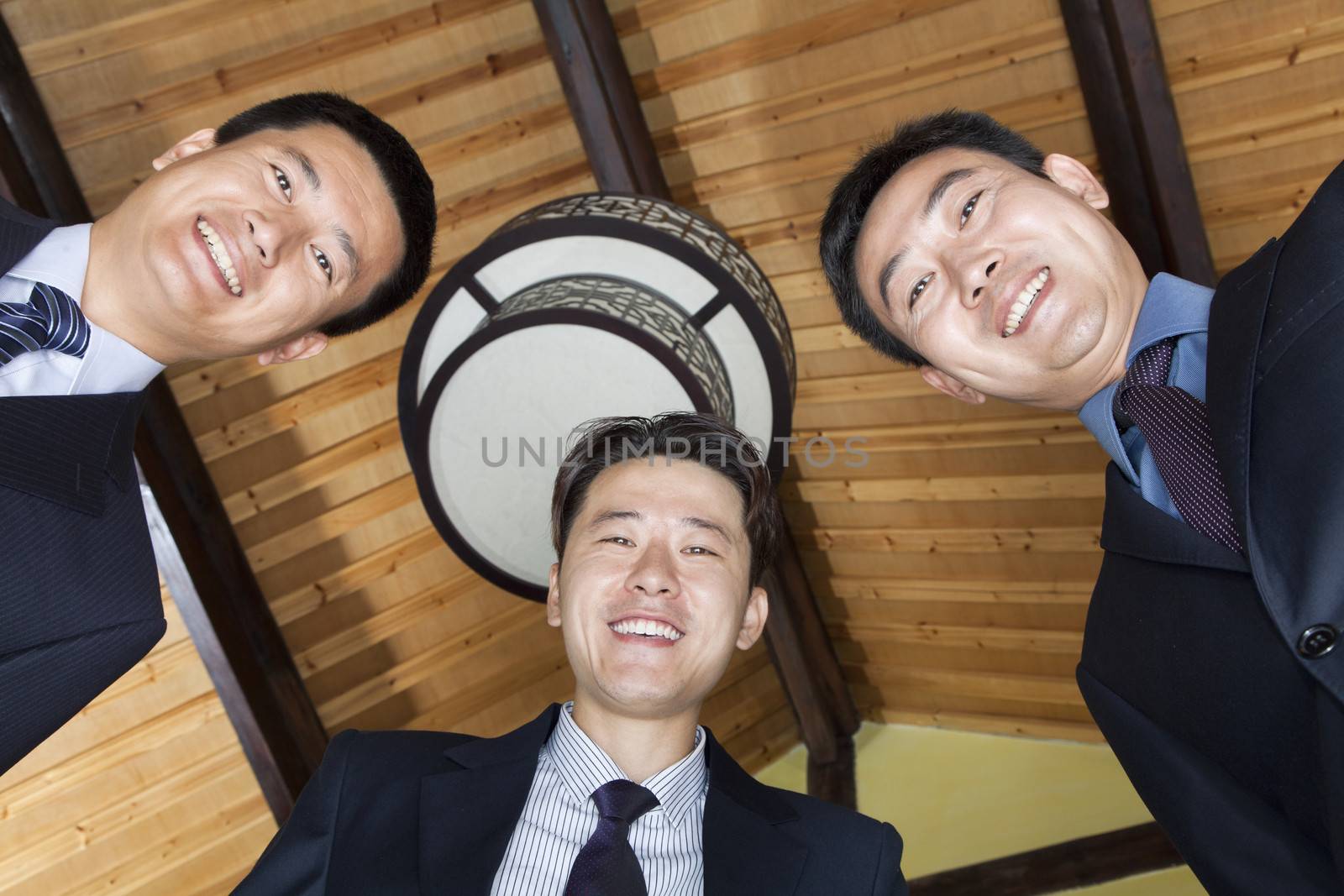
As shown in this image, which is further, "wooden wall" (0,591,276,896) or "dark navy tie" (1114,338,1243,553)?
"wooden wall" (0,591,276,896)

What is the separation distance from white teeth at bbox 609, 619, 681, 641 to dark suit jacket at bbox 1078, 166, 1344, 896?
2.10 ft

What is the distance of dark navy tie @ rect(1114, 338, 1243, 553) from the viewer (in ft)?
4.84

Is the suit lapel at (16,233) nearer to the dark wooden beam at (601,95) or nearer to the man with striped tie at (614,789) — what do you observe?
the man with striped tie at (614,789)

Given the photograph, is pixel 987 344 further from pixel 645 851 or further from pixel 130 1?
pixel 130 1

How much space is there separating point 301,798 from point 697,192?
2.34 meters

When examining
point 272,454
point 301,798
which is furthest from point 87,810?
point 301,798

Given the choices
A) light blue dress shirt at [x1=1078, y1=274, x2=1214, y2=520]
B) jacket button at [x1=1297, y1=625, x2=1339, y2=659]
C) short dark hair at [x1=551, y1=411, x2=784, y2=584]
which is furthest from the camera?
short dark hair at [x1=551, y1=411, x2=784, y2=584]

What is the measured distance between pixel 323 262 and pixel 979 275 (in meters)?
1.00

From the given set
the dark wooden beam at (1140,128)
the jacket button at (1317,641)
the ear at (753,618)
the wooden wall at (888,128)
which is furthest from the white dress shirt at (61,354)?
the dark wooden beam at (1140,128)

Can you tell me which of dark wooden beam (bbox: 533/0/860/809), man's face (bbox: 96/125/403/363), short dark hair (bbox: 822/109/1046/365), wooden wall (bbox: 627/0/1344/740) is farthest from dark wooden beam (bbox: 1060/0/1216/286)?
man's face (bbox: 96/125/403/363)

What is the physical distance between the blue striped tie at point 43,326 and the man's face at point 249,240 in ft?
0.30

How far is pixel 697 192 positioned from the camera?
11.9 feet

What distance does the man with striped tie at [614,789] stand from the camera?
1.69m

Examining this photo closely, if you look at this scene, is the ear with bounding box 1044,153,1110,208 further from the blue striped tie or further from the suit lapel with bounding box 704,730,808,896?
the blue striped tie
